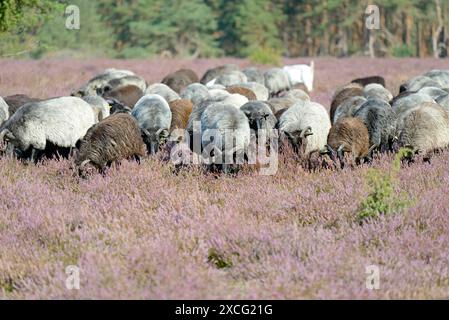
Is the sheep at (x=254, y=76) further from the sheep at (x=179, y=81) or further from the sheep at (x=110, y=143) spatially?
the sheep at (x=110, y=143)

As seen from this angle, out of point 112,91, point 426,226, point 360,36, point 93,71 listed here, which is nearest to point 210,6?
point 360,36

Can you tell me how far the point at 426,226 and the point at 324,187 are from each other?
1923mm

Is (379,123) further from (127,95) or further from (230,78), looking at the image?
(230,78)

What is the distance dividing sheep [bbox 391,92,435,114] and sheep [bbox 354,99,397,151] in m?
0.51

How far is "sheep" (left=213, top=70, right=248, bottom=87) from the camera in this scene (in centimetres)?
2010

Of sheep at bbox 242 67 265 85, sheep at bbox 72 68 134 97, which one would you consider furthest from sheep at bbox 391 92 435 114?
sheep at bbox 72 68 134 97

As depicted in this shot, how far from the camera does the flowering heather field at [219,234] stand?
18.4 feet

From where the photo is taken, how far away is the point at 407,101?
12.0 metres

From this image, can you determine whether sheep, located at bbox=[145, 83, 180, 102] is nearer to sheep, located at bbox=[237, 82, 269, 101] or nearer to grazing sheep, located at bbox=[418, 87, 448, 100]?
sheep, located at bbox=[237, 82, 269, 101]

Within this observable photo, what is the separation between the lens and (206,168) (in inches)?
390

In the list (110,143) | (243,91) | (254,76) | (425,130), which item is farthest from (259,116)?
(254,76)

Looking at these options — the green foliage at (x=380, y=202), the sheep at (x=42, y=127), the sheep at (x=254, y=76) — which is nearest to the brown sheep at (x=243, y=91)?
the sheep at (x=42, y=127)

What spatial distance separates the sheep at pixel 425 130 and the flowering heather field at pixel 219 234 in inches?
20.6
